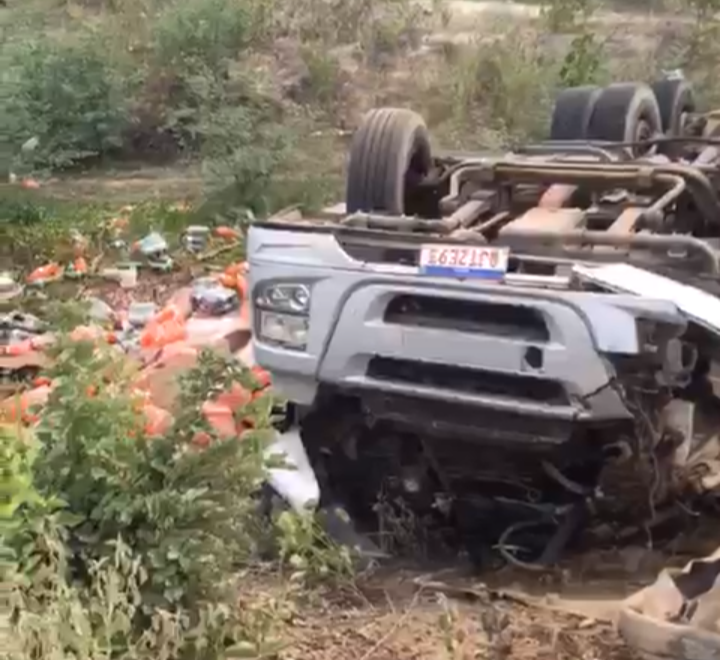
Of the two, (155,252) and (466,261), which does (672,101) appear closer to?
(155,252)

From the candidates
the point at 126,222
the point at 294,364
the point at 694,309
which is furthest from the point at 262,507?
the point at 126,222

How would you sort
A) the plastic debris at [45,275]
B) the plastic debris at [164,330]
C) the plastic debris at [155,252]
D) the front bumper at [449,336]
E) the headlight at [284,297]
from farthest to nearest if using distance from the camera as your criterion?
1. the plastic debris at [155,252]
2. the plastic debris at [45,275]
3. the plastic debris at [164,330]
4. the headlight at [284,297]
5. the front bumper at [449,336]

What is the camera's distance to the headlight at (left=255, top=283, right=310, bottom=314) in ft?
13.5

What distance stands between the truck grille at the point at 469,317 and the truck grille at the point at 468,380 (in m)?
0.11

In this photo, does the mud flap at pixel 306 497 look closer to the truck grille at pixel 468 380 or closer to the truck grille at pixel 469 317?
the truck grille at pixel 468 380

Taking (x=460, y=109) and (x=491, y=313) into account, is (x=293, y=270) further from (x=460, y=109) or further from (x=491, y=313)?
(x=460, y=109)

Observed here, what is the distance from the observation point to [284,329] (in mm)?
4180

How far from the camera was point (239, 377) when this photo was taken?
3.52 meters

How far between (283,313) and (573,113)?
2.92m

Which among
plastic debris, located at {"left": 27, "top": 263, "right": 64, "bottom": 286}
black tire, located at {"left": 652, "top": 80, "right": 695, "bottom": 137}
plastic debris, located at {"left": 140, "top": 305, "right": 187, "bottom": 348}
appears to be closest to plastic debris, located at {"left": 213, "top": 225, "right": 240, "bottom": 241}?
plastic debris, located at {"left": 27, "top": 263, "right": 64, "bottom": 286}

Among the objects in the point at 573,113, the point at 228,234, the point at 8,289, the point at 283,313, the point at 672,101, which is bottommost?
the point at 228,234

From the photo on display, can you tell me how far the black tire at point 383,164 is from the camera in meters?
4.93

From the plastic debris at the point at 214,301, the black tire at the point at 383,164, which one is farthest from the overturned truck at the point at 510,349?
the plastic debris at the point at 214,301

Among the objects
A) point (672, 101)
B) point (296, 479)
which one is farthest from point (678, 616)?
point (672, 101)
